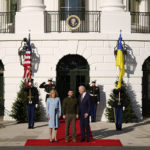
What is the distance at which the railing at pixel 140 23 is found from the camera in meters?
23.0

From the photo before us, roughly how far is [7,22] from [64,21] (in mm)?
2979

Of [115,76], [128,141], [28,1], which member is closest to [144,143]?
[128,141]

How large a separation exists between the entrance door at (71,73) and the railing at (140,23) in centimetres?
350

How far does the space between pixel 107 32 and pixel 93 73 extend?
2.11 metres

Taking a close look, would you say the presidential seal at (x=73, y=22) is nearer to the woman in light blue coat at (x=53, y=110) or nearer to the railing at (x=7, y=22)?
the railing at (x=7, y=22)

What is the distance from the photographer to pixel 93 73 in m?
21.4

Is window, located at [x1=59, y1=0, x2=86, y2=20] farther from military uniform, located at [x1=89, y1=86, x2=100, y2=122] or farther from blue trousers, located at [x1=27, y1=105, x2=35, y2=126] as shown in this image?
blue trousers, located at [x1=27, y1=105, x2=35, y2=126]

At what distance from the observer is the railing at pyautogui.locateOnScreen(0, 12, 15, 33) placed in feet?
75.8

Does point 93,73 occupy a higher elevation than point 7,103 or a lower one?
higher

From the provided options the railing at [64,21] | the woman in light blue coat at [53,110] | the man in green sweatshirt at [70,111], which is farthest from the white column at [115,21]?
the woman in light blue coat at [53,110]

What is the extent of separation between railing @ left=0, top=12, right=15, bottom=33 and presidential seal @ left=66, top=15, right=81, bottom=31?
330 cm

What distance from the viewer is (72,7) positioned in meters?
23.8

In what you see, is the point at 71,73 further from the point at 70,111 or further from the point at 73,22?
the point at 70,111

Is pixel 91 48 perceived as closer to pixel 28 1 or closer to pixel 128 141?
pixel 28 1
